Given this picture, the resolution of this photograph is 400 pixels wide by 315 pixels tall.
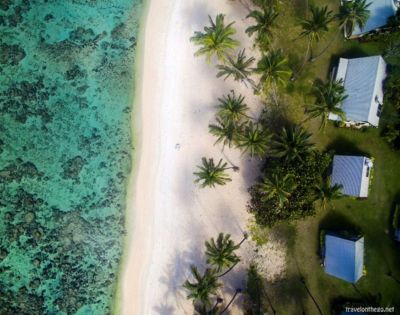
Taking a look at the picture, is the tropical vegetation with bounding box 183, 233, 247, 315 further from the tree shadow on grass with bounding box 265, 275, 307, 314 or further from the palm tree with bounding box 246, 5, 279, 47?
the palm tree with bounding box 246, 5, 279, 47

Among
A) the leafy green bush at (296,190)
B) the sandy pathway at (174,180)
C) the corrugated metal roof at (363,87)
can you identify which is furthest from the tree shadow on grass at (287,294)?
the corrugated metal roof at (363,87)

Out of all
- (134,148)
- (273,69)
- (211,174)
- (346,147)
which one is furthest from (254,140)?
(134,148)

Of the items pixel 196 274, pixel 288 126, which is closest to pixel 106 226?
pixel 196 274

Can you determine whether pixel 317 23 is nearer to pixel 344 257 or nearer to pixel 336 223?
pixel 336 223

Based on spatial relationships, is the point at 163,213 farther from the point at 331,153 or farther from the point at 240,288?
the point at 331,153

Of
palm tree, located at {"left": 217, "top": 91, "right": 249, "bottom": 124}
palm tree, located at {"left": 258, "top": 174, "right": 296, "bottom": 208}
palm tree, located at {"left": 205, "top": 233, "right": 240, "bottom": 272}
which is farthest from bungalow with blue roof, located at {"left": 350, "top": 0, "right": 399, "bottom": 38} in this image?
palm tree, located at {"left": 205, "top": 233, "right": 240, "bottom": 272}

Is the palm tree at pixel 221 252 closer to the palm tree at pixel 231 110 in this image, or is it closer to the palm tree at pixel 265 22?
the palm tree at pixel 231 110

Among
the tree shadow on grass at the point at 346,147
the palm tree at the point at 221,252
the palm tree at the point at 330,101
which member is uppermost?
the palm tree at the point at 330,101
